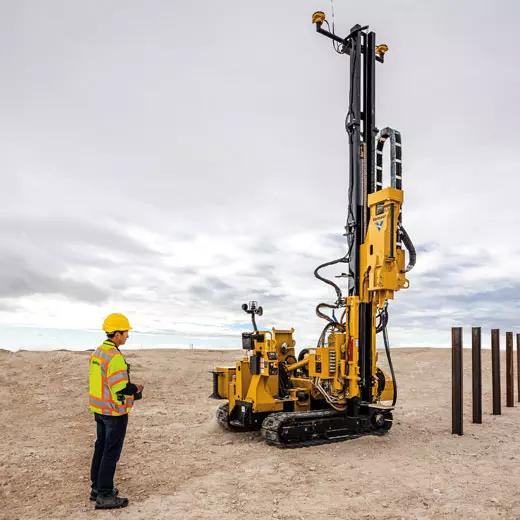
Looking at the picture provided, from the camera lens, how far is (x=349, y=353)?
10.2 meters

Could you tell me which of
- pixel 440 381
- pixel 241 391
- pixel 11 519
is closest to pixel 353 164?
pixel 241 391

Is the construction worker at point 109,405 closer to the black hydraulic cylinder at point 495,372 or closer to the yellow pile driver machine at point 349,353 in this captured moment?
the yellow pile driver machine at point 349,353

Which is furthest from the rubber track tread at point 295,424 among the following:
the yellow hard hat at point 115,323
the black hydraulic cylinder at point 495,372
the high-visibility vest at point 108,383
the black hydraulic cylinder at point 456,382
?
the black hydraulic cylinder at point 495,372

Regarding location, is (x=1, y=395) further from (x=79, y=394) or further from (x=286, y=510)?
(x=286, y=510)

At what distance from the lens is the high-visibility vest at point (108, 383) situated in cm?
630

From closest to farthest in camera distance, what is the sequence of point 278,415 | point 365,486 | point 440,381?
point 365,486 < point 278,415 < point 440,381

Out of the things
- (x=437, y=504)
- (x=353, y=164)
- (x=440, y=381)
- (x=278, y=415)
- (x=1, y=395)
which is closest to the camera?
(x=437, y=504)

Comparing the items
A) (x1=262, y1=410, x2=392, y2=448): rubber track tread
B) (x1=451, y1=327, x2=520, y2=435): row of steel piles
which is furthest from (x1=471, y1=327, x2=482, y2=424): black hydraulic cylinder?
(x1=262, y1=410, x2=392, y2=448): rubber track tread

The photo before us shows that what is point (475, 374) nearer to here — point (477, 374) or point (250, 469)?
point (477, 374)

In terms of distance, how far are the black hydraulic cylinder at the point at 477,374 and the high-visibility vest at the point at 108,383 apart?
878 cm

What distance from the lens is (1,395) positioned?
1565cm

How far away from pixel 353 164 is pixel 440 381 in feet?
45.6

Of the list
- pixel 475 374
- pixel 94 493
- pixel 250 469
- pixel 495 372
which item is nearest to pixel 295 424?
pixel 250 469

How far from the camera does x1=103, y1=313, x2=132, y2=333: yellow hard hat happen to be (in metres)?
6.60
